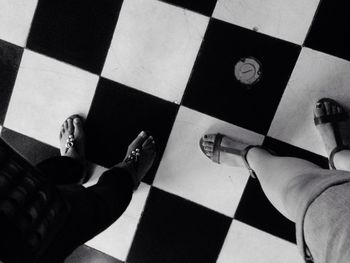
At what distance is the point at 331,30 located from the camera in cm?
119

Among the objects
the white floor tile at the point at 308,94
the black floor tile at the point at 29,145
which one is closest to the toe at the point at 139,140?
the black floor tile at the point at 29,145

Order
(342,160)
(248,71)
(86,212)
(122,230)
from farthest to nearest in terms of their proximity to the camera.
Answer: (122,230) → (248,71) → (342,160) → (86,212)

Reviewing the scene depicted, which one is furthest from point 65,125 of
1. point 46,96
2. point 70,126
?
point 46,96

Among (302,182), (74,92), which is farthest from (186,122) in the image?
(302,182)

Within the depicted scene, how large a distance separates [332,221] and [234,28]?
80cm

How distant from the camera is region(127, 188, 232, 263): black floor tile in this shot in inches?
51.3

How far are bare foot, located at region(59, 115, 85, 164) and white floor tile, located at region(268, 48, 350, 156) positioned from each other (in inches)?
26.7

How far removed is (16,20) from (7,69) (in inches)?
7.2

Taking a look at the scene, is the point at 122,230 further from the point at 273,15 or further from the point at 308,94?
the point at 273,15

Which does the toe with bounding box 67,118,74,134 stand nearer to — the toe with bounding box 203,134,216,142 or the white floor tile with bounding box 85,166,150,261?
the white floor tile with bounding box 85,166,150,261

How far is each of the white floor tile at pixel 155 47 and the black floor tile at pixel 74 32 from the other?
5cm

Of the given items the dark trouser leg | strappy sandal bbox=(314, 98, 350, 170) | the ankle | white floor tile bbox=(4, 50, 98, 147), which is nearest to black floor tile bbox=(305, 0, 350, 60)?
strappy sandal bbox=(314, 98, 350, 170)

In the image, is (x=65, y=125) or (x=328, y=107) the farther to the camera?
(x=65, y=125)

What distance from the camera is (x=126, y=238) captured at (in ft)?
4.41
